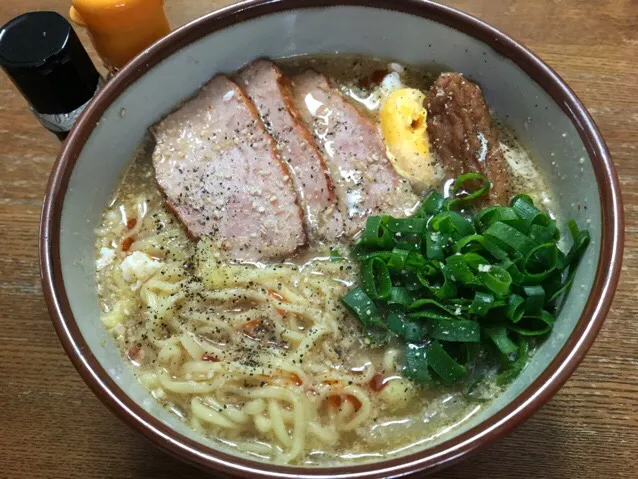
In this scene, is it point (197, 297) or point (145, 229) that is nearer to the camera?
point (197, 297)

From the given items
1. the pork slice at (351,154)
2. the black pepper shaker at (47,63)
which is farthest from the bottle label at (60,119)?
the pork slice at (351,154)

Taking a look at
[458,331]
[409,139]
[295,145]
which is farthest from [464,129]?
[458,331]

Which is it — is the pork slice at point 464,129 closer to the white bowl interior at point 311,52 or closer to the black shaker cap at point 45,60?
the white bowl interior at point 311,52

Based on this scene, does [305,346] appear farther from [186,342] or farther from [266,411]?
[186,342]

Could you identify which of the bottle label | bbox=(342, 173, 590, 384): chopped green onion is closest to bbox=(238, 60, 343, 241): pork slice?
bbox=(342, 173, 590, 384): chopped green onion

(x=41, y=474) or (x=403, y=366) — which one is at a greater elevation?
(x=41, y=474)

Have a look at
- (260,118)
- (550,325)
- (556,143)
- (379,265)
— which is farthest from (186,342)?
(556,143)

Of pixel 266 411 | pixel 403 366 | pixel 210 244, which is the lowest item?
pixel 403 366
